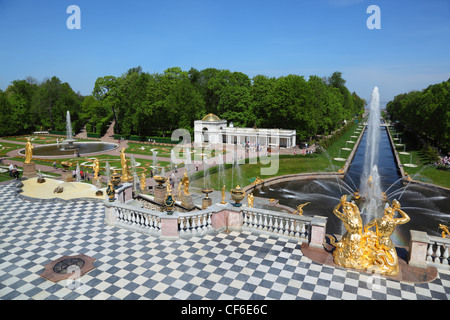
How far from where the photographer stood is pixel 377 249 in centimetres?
1186

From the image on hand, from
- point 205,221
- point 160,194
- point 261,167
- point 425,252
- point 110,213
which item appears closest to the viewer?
point 425,252

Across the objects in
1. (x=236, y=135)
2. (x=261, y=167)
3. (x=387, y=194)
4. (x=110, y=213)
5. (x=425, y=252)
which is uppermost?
(x=236, y=135)

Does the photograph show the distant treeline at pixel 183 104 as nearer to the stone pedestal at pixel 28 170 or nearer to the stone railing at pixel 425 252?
the stone pedestal at pixel 28 170

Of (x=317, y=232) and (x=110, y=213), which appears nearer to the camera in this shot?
(x=317, y=232)

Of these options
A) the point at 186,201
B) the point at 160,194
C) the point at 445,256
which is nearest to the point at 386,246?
the point at 445,256

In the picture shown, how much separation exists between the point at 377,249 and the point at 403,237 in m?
12.4

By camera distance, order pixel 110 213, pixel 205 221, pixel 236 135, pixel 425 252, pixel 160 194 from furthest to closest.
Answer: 1. pixel 236 135
2. pixel 160 194
3. pixel 110 213
4. pixel 205 221
5. pixel 425 252

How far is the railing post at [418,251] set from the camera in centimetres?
1188

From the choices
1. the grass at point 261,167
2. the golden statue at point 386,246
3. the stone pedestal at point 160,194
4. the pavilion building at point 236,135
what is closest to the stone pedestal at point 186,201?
the stone pedestal at point 160,194

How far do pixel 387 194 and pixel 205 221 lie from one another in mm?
27159

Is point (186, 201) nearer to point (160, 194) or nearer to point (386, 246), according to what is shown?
point (160, 194)

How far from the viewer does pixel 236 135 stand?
2721 inches

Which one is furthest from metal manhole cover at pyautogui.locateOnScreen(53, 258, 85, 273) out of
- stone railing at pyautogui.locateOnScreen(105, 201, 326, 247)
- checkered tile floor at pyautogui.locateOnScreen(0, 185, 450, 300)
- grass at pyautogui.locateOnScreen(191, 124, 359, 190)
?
grass at pyautogui.locateOnScreen(191, 124, 359, 190)

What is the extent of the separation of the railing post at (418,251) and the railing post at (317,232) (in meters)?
3.47
